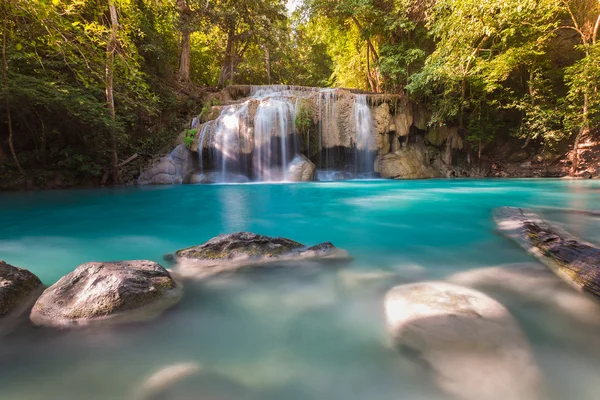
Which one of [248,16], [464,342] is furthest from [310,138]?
[464,342]

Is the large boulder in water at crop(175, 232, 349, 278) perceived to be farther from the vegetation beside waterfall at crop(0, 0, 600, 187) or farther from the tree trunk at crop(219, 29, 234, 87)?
the tree trunk at crop(219, 29, 234, 87)

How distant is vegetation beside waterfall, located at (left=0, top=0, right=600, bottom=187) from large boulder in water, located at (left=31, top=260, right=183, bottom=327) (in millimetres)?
6747

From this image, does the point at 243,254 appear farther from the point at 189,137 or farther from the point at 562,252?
the point at 189,137

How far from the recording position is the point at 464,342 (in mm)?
Result: 1401

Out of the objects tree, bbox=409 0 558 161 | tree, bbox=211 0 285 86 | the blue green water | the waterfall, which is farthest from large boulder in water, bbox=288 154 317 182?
the blue green water

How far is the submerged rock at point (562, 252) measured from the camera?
1985 millimetres

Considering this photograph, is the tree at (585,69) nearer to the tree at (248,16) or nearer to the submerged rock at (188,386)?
the tree at (248,16)

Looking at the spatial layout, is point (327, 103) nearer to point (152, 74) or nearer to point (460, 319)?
point (152, 74)

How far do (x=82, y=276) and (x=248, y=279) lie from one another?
1042 millimetres

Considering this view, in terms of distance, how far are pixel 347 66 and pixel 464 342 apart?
21885mm

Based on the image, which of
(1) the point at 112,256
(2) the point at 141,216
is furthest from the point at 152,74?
(1) the point at 112,256

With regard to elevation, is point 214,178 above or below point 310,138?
below

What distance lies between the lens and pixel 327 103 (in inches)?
563

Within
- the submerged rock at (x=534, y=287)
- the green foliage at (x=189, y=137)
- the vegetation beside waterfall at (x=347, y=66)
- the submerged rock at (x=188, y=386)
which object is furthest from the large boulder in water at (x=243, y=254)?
the green foliage at (x=189, y=137)
